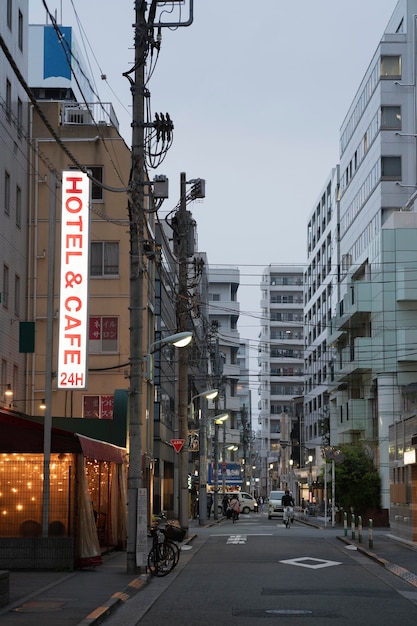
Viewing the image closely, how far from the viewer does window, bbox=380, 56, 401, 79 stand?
251 feet

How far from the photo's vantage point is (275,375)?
17388cm

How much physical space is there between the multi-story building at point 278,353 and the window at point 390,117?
98.3m

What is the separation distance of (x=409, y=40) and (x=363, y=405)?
25.5m

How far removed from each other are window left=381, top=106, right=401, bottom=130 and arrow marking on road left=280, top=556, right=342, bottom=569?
166 ft

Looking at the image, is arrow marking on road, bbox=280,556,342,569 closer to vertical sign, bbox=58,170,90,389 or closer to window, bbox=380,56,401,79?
vertical sign, bbox=58,170,90,389

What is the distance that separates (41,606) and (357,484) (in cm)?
4737

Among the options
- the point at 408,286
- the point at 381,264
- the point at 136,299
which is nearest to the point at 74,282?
the point at 136,299

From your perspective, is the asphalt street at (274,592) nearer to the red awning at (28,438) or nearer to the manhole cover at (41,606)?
the manhole cover at (41,606)

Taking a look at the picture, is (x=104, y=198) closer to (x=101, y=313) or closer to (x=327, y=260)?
(x=101, y=313)

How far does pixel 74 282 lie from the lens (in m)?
34.6

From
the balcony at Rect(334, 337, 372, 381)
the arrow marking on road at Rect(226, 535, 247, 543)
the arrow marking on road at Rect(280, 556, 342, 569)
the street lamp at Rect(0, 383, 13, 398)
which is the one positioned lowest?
the arrow marking on road at Rect(226, 535, 247, 543)

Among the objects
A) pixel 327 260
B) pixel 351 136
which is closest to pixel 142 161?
pixel 351 136

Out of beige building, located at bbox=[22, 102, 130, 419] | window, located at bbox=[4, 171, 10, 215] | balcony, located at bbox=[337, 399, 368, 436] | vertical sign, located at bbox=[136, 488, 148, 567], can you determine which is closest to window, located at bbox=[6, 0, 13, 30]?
window, located at bbox=[4, 171, 10, 215]

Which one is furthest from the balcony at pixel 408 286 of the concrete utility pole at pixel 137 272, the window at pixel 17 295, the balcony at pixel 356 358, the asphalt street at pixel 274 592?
the concrete utility pole at pixel 137 272
